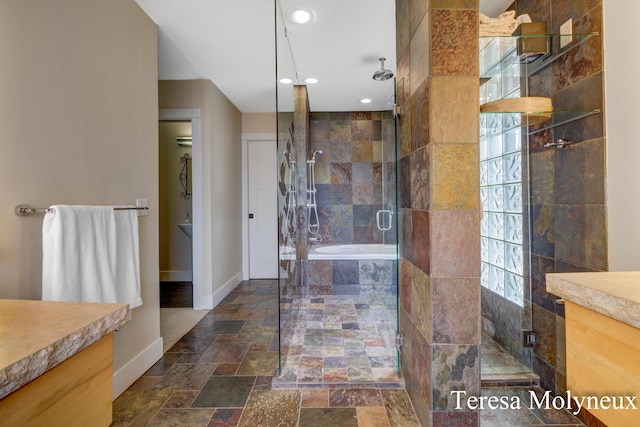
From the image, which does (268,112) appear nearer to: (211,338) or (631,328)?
(211,338)

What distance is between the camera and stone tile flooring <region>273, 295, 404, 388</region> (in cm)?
180

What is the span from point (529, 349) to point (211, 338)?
91.6 inches

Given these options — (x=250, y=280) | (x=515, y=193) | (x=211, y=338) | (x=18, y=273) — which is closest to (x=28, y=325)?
(x=18, y=273)

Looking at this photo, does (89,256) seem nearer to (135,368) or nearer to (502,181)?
(135,368)

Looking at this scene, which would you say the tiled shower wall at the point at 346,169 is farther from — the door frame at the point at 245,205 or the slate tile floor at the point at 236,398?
the slate tile floor at the point at 236,398

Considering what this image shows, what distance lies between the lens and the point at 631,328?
1.89 ft

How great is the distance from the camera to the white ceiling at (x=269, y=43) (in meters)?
2.00

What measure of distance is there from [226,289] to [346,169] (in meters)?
2.36

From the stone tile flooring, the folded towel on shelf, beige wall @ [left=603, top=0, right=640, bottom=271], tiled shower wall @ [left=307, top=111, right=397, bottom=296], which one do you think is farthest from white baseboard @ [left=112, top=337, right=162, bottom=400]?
the folded towel on shelf

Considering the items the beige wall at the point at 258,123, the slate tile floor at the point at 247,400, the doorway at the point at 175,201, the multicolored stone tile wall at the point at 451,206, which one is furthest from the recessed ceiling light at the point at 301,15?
the doorway at the point at 175,201

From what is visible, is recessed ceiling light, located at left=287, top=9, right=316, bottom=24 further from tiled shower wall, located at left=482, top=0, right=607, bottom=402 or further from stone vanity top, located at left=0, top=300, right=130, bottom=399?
stone vanity top, located at left=0, top=300, right=130, bottom=399

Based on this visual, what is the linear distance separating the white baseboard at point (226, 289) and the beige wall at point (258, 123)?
2072 mm

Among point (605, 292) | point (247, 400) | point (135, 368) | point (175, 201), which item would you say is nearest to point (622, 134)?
point (605, 292)

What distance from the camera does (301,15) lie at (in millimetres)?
2080
